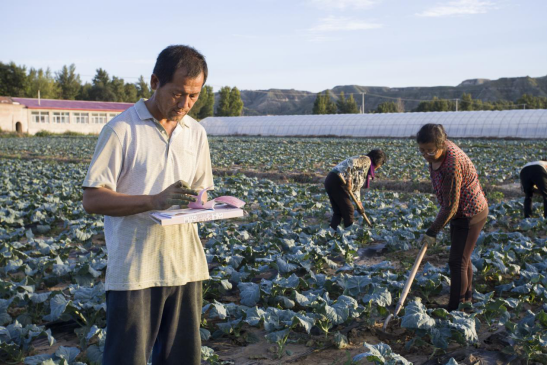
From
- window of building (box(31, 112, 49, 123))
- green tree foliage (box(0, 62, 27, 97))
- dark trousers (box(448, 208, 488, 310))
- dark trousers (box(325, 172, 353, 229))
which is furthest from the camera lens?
green tree foliage (box(0, 62, 27, 97))

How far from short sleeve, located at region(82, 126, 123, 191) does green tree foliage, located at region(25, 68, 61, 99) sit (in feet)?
229

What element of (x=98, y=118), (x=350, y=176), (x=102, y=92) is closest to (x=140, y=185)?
(x=350, y=176)

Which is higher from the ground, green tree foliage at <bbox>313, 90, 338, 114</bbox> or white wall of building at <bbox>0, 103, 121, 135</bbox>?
green tree foliage at <bbox>313, 90, 338, 114</bbox>

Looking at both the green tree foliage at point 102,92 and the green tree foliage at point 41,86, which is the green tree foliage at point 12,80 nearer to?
the green tree foliage at point 41,86

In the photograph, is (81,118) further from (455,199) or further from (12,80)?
(455,199)

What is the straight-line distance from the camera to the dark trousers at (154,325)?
213 centimetres

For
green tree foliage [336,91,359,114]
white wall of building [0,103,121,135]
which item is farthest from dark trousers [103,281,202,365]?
green tree foliage [336,91,359,114]

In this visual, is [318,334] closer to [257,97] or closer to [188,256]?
[188,256]

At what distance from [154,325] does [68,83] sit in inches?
3118

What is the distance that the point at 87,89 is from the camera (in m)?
73.2

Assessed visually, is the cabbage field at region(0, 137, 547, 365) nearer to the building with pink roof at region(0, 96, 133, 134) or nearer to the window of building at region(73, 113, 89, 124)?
the building with pink roof at region(0, 96, 133, 134)

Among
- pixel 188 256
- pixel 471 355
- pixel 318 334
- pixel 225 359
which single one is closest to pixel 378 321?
pixel 318 334

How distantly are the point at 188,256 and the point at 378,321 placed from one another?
8.24 feet

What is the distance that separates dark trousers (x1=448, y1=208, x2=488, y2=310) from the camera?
4.20 metres
